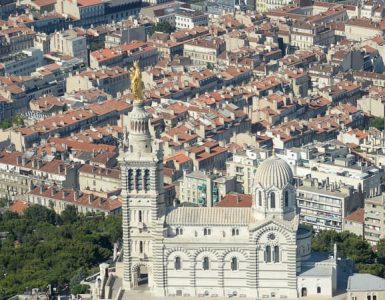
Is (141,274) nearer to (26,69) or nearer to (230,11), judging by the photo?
(26,69)

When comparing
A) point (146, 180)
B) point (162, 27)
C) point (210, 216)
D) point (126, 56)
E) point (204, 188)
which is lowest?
point (204, 188)

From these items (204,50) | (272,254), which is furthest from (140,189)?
(204,50)

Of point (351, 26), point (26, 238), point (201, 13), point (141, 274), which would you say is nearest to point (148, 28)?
point (201, 13)

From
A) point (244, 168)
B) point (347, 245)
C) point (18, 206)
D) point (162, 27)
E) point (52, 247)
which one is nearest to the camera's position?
point (347, 245)

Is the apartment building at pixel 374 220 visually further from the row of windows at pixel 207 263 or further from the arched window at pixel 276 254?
the row of windows at pixel 207 263

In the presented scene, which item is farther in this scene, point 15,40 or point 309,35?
point 309,35

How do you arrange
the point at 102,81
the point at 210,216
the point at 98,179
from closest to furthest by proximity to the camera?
the point at 210,216, the point at 98,179, the point at 102,81

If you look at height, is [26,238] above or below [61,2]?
below

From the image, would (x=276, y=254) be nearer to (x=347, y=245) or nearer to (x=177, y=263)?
(x=177, y=263)
